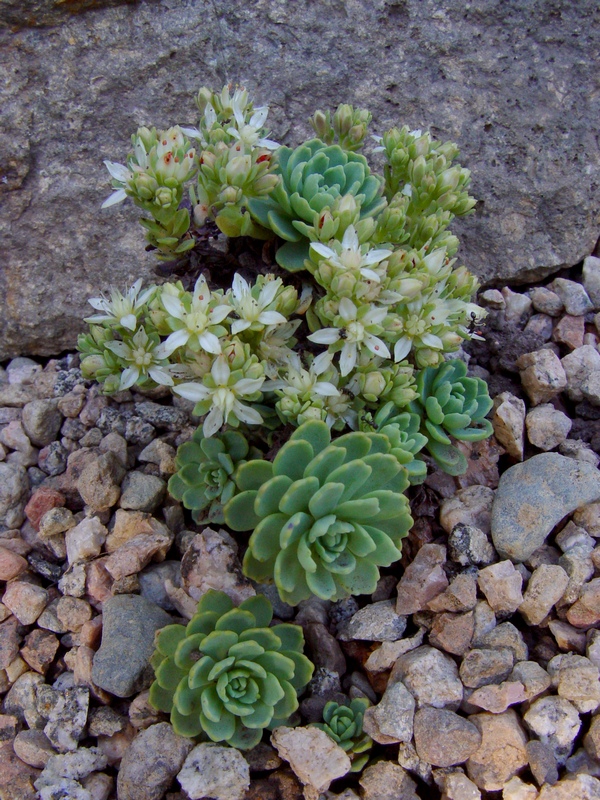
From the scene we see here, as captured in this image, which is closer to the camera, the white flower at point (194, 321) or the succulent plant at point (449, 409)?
the white flower at point (194, 321)

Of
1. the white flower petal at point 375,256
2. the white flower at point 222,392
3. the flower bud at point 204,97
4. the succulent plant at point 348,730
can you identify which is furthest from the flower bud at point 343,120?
the succulent plant at point 348,730

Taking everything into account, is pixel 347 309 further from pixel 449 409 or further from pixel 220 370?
pixel 449 409

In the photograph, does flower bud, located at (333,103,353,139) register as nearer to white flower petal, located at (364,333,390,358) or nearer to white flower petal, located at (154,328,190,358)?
white flower petal, located at (364,333,390,358)

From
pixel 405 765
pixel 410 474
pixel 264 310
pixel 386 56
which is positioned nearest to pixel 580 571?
pixel 410 474

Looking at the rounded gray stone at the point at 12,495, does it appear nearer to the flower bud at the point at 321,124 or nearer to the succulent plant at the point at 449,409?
the succulent plant at the point at 449,409

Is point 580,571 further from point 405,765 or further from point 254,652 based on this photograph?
point 254,652
